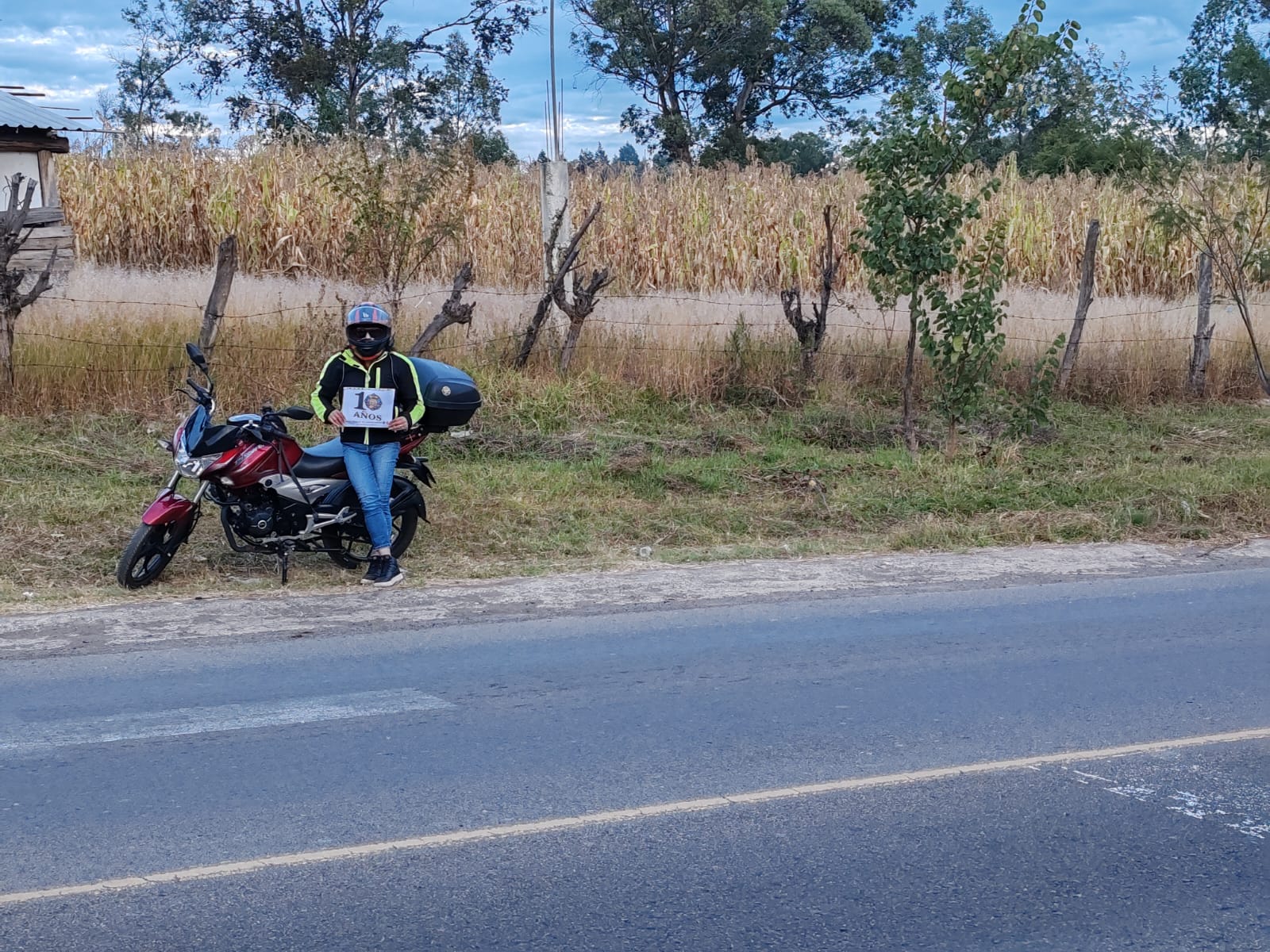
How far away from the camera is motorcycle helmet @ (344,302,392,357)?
8445 mm

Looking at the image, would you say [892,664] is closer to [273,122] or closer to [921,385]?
[921,385]

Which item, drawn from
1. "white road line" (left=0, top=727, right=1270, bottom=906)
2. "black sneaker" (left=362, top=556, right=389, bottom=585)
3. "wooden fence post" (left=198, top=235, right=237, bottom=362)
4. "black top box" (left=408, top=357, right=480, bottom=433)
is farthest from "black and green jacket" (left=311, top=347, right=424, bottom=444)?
"wooden fence post" (left=198, top=235, right=237, bottom=362)

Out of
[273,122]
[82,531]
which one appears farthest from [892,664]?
[273,122]

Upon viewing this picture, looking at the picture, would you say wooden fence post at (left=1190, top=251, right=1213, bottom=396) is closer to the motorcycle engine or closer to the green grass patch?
the green grass patch

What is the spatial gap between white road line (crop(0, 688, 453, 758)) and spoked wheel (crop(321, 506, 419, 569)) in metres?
2.69

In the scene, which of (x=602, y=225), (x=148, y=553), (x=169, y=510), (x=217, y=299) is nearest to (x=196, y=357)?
(x=169, y=510)

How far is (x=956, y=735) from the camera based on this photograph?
5742mm

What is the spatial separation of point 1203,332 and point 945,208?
596 centimetres

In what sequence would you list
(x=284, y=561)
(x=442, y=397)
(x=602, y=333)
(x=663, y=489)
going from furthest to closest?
(x=602, y=333), (x=663, y=489), (x=442, y=397), (x=284, y=561)

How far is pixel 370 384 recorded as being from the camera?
858 cm

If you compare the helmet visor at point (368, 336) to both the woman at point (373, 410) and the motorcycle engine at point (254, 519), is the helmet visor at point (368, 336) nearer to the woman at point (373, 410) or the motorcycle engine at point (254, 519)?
the woman at point (373, 410)

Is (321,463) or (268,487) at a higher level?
(321,463)

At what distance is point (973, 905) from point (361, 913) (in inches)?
70.8

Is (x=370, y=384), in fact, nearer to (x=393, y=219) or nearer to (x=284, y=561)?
(x=284, y=561)
